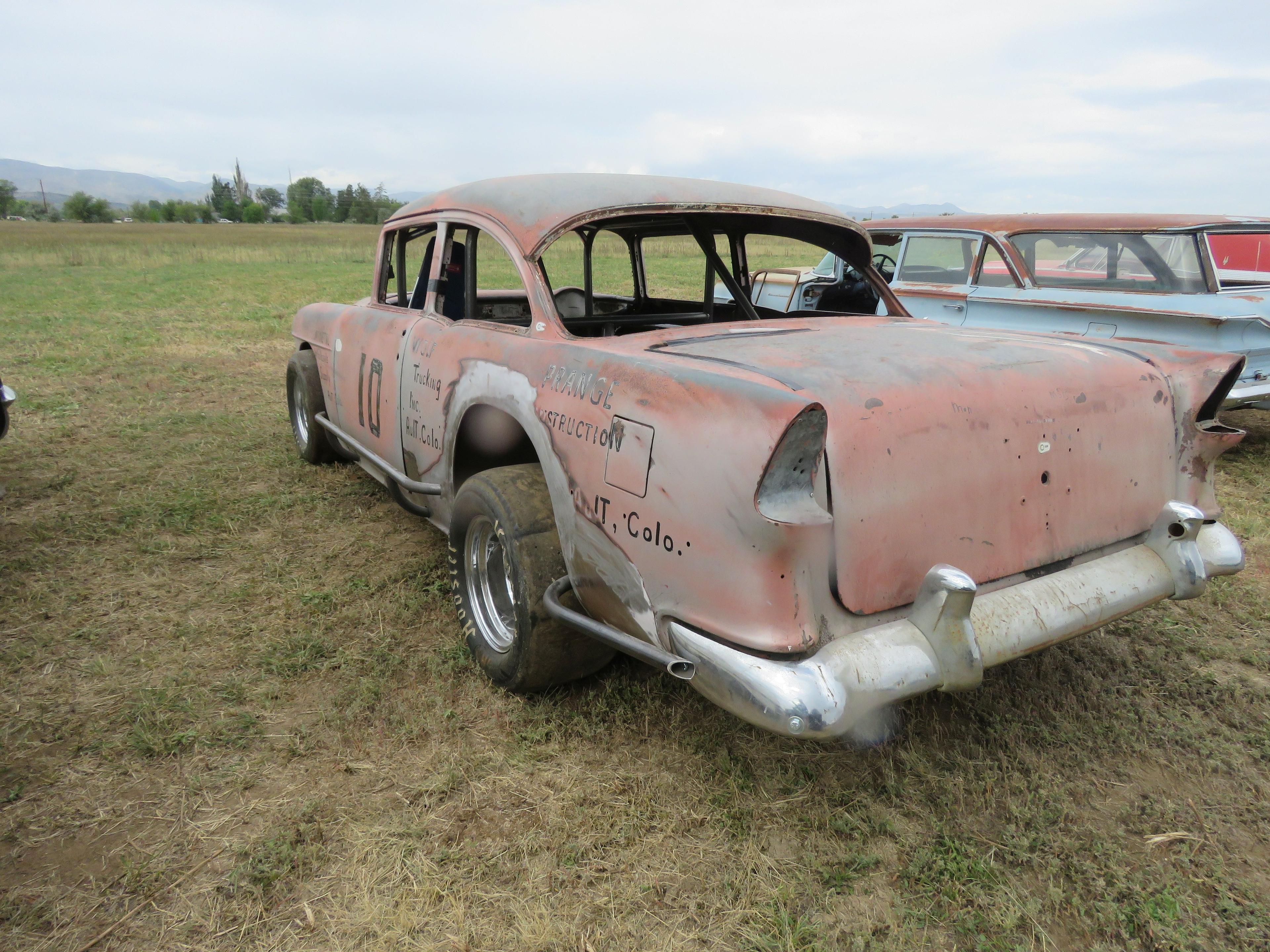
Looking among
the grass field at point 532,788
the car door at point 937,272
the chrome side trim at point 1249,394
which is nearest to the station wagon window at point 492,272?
the grass field at point 532,788

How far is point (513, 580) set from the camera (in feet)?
8.55

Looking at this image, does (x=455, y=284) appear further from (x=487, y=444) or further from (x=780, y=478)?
(x=780, y=478)

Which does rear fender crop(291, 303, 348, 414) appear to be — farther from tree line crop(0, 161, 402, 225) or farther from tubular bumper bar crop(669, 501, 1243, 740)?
tree line crop(0, 161, 402, 225)

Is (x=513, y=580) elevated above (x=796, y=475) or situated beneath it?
situated beneath

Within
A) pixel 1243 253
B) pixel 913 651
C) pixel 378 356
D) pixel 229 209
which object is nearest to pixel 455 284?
pixel 378 356

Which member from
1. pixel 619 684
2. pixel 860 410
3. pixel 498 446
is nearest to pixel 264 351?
pixel 498 446

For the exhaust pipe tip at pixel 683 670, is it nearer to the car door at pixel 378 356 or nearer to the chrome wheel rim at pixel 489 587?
the chrome wheel rim at pixel 489 587

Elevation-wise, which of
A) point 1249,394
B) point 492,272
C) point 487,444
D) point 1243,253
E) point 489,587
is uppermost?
point 1243,253

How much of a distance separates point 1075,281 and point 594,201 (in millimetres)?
4992

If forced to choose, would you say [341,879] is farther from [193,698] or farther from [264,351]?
[264,351]

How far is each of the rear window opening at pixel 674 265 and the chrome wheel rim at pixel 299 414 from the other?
227cm

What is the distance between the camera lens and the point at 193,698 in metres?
2.77

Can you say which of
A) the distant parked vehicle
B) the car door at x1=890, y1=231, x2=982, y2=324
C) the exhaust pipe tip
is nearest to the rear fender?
the distant parked vehicle

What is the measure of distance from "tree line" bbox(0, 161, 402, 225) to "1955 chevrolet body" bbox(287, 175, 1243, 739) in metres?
80.2
